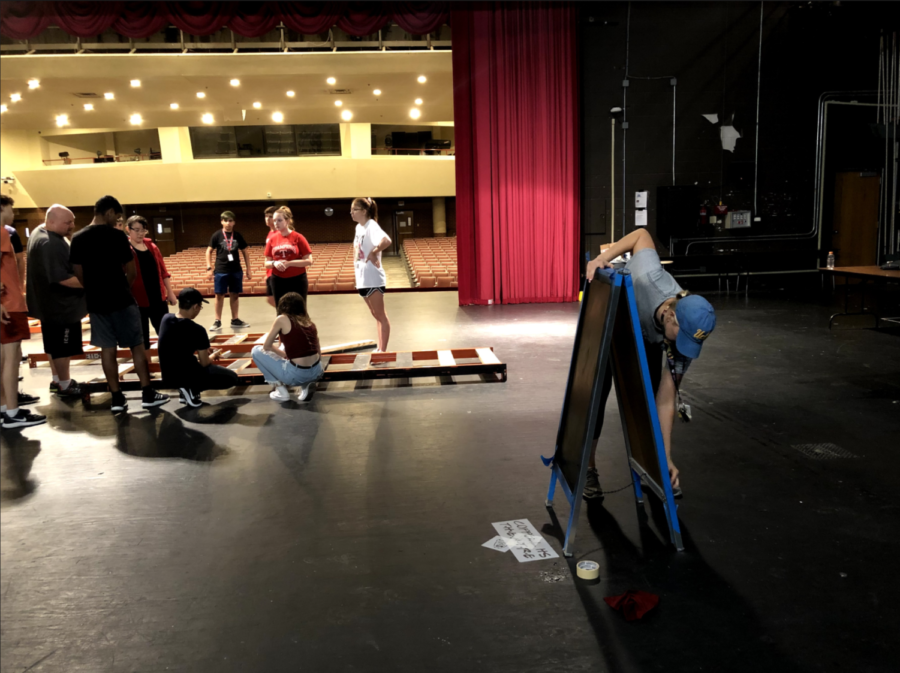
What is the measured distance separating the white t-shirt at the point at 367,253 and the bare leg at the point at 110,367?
1870mm

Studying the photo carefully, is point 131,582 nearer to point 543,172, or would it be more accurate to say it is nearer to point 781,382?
point 781,382

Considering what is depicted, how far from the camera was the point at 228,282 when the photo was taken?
793cm

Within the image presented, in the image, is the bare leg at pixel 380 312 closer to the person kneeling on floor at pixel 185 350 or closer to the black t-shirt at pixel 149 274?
the person kneeling on floor at pixel 185 350

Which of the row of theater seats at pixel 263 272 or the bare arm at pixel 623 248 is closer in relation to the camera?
the bare arm at pixel 623 248

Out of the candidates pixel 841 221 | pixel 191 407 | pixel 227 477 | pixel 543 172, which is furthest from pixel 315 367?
pixel 841 221

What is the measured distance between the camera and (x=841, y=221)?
10.5m

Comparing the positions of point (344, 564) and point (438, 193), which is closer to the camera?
point (344, 564)

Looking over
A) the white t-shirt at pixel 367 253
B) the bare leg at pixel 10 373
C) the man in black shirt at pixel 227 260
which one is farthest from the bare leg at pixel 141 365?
the man in black shirt at pixel 227 260

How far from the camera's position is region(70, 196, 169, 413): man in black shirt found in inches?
170

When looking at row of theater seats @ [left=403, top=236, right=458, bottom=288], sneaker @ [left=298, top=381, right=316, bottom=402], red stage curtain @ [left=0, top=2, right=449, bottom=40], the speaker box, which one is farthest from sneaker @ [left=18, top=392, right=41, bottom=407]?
the speaker box

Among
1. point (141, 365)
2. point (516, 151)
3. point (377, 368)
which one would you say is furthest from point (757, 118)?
point (141, 365)

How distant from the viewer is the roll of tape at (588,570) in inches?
91.0

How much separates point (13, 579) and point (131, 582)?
1.54ft

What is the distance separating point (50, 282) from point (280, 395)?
182 cm
